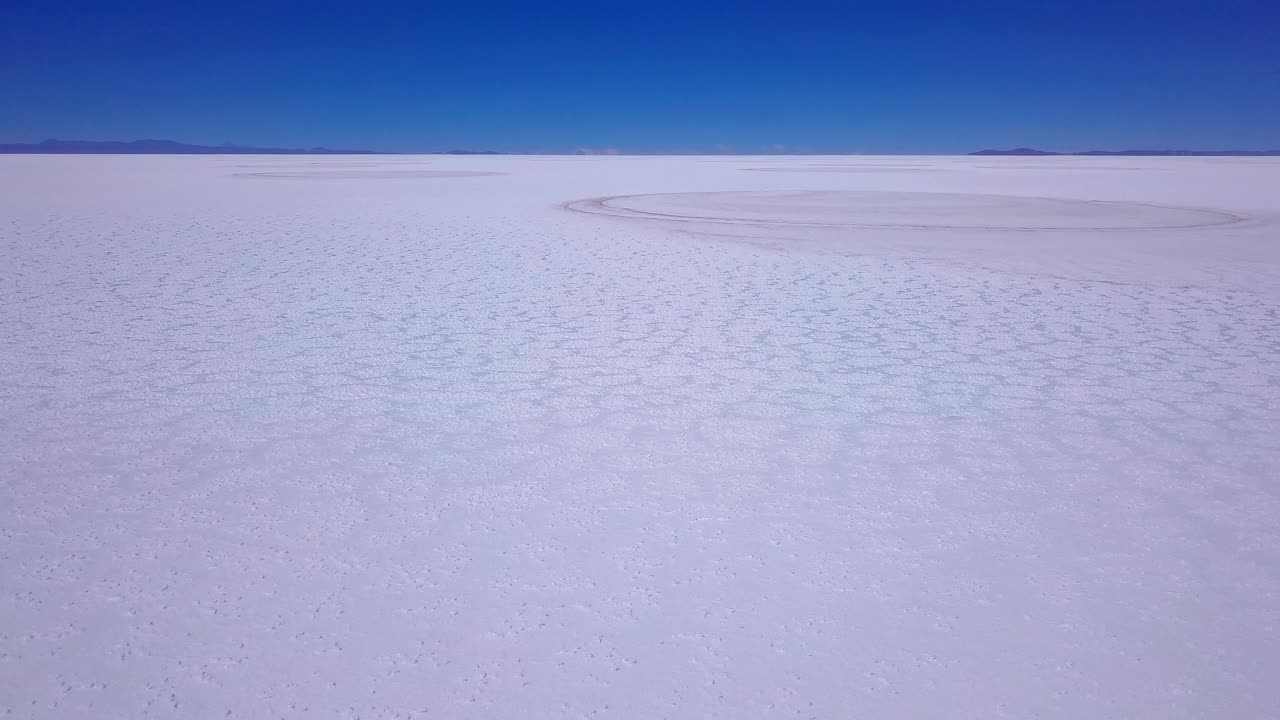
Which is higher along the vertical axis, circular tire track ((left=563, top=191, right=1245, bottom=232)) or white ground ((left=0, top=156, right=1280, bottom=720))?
circular tire track ((left=563, top=191, right=1245, bottom=232))

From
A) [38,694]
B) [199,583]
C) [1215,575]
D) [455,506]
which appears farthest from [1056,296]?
[38,694]

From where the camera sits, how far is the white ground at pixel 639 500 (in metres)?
1.98

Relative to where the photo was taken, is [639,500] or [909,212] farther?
[909,212]

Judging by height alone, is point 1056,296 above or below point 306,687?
above

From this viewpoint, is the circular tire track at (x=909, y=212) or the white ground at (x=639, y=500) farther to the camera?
the circular tire track at (x=909, y=212)

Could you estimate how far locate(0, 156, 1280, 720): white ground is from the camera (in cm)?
198

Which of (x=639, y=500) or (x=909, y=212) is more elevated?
(x=909, y=212)

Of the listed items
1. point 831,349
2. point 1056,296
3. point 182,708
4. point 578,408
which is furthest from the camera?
point 1056,296

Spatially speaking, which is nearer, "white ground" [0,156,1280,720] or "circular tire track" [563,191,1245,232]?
"white ground" [0,156,1280,720]

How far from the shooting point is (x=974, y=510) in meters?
2.83

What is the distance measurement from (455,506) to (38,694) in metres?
1.21

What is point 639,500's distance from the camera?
2.91 metres

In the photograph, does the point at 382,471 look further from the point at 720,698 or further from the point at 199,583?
the point at 720,698

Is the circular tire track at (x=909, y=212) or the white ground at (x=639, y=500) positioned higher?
the circular tire track at (x=909, y=212)
